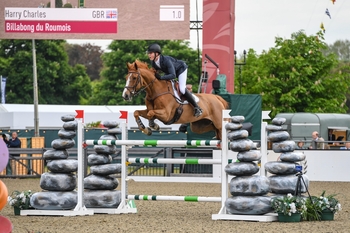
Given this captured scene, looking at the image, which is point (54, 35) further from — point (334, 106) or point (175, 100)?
point (334, 106)

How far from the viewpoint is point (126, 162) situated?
11.9 metres

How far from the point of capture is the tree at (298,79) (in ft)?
125

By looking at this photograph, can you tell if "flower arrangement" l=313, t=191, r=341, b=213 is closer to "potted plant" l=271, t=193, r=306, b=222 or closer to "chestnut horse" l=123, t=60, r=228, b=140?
"potted plant" l=271, t=193, r=306, b=222

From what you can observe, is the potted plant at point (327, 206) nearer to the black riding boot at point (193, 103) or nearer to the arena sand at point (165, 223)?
the arena sand at point (165, 223)

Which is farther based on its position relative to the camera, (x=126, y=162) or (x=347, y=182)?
(x=347, y=182)

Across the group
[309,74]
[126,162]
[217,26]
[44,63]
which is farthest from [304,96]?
[126,162]

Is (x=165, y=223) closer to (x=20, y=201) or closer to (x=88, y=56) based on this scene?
(x=20, y=201)

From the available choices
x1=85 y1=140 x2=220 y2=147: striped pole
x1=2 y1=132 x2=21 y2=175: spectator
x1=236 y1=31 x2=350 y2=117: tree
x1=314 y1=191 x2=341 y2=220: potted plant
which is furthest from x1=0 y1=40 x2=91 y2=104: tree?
x1=314 y1=191 x2=341 y2=220: potted plant

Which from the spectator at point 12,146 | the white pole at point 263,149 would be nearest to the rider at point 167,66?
the white pole at point 263,149

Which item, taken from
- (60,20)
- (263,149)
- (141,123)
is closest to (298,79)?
(60,20)

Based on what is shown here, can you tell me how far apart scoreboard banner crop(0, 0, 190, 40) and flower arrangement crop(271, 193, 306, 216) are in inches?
485

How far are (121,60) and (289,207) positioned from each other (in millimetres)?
48384

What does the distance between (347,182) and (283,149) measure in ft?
30.0

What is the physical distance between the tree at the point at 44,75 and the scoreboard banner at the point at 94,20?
31.4 metres
